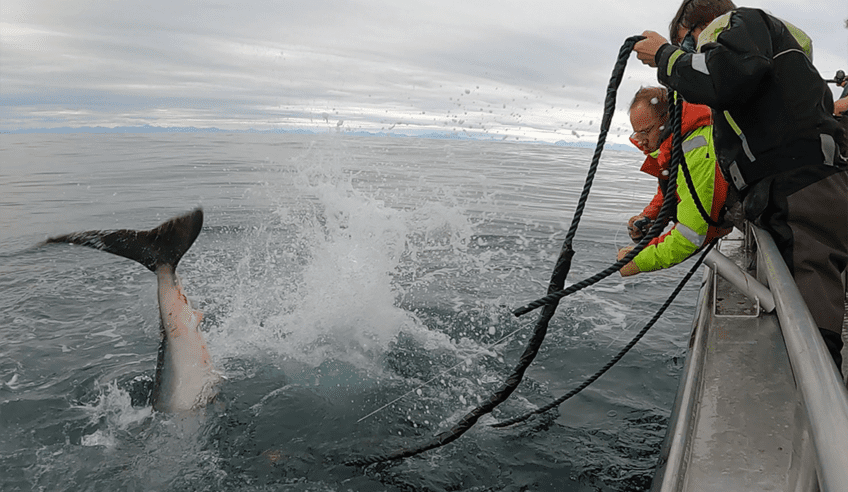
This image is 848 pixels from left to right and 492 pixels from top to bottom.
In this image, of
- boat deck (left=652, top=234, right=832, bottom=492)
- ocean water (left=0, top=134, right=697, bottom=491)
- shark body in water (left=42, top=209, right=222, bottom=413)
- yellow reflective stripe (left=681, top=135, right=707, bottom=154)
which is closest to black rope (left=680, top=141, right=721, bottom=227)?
yellow reflective stripe (left=681, top=135, right=707, bottom=154)

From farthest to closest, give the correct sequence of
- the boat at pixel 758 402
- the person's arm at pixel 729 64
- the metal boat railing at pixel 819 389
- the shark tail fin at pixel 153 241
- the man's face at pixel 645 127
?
1. the shark tail fin at pixel 153 241
2. the man's face at pixel 645 127
3. the person's arm at pixel 729 64
4. the boat at pixel 758 402
5. the metal boat railing at pixel 819 389

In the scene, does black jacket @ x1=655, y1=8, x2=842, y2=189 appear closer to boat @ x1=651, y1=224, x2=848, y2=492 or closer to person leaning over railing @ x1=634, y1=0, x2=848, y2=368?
person leaning over railing @ x1=634, y1=0, x2=848, y2=368

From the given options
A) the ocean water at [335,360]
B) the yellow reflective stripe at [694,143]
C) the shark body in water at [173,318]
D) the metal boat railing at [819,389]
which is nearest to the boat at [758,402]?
the metal boat railing at [819,389]

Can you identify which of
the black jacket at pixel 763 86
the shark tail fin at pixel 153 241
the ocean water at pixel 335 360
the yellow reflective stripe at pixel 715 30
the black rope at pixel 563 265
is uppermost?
the yellow reflective stripe at pixel 715 30

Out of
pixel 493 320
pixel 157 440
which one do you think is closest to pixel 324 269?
pixel 493 320

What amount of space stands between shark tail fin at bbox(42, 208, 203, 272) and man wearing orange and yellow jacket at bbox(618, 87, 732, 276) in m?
4.17

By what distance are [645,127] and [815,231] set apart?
4.44 feet

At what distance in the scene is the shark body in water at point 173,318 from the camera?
443cm

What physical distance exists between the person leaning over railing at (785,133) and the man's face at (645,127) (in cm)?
93

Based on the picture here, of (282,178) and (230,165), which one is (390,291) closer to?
(282,178)

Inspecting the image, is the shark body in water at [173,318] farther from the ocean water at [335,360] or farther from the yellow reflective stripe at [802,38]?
the yellow reflective stripe at [802,38]

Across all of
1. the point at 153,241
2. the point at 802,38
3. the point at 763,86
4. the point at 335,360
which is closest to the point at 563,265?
the point at 763,86

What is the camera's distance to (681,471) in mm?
2326

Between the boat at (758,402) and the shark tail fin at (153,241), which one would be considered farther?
the shark tail fin at (153,241)
